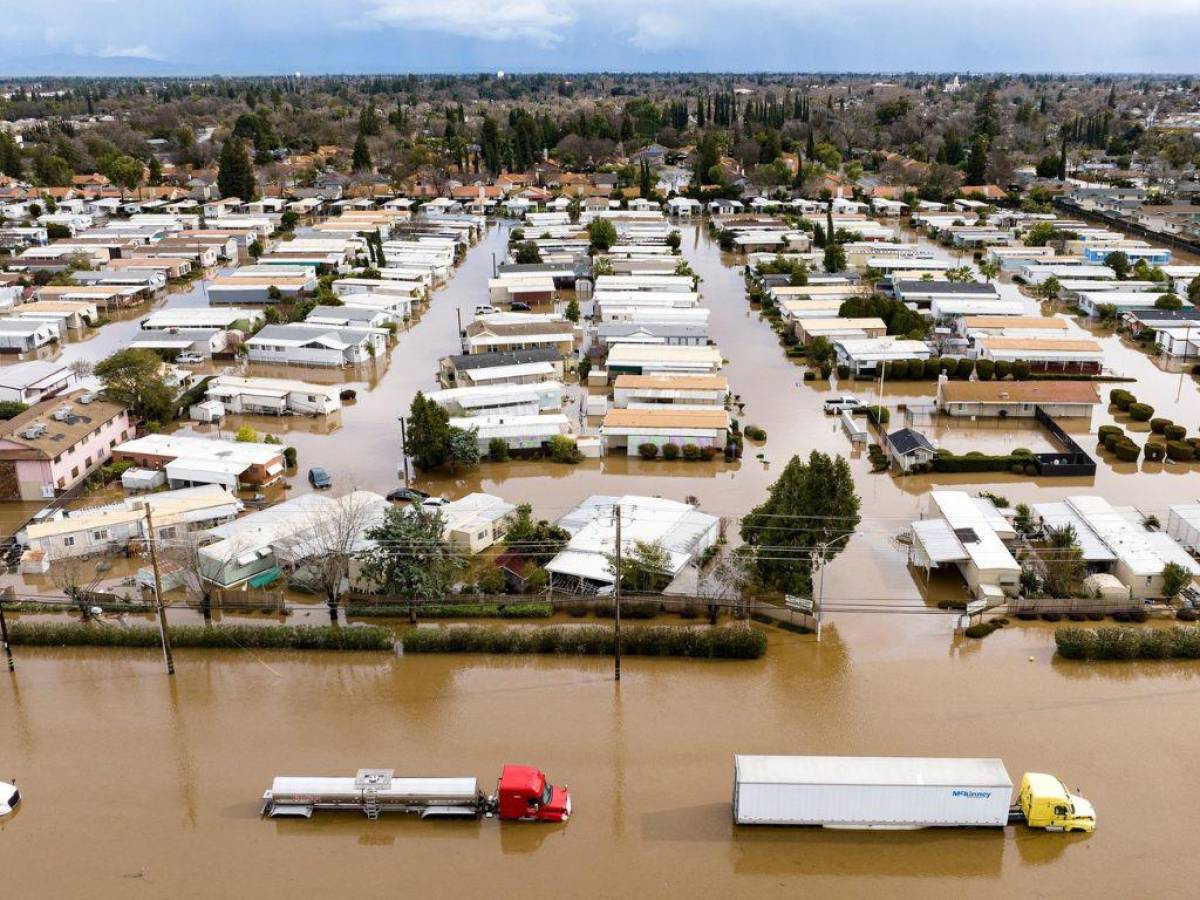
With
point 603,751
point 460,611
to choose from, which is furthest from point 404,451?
point 603,751

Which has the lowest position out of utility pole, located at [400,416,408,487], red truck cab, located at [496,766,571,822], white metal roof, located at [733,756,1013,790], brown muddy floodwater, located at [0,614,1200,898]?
brown muddy floodwater, located at [0,614,1200,898]

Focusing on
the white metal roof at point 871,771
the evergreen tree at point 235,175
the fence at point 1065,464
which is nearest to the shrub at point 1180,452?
the fence at point 1065,464

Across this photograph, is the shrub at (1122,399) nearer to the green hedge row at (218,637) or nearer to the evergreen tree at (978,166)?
the green hedge row at (218,637)

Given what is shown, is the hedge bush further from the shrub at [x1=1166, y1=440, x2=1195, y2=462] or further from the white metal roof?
the white metal roof

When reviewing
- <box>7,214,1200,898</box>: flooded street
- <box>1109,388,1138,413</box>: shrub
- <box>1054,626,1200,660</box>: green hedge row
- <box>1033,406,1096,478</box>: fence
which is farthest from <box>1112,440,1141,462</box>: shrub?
<box>1054,626,1200,660</box>: green hedge row

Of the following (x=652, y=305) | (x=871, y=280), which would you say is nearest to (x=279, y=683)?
(x=652, y=305)

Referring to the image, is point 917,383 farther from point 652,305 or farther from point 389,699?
point 389,699

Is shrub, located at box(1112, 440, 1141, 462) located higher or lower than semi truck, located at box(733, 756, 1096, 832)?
higher
